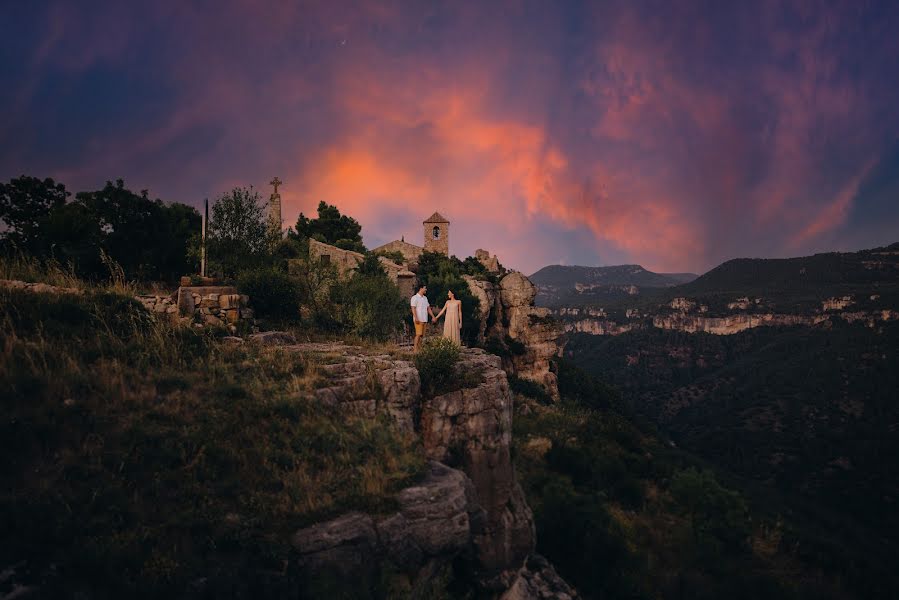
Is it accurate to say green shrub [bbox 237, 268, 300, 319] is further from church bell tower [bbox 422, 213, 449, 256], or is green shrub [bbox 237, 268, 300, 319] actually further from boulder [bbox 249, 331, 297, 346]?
church bell tower [bbox 422, 213, 449, 256]

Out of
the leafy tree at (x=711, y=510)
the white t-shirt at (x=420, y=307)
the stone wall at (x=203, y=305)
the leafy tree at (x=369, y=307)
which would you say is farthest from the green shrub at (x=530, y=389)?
the stone wall at (x=203, y=305)

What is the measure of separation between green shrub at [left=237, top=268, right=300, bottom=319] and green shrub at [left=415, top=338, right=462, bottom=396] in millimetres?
7519

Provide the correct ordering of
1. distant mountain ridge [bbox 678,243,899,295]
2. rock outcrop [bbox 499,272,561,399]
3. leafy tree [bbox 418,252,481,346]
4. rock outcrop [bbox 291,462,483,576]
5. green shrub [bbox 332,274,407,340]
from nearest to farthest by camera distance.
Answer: rock outcrop [bbox 291,462,483,576] → green shrub [bbox 332,274,407,340] → leafy tree [bbox 418,252,481,346] → rock outcrop [bbox 499,272,561,399] → distant mountain ridge [bbox 678,243,899,295]

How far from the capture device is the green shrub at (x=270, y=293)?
50.9 ft

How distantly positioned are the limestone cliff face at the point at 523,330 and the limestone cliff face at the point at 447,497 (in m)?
35.3

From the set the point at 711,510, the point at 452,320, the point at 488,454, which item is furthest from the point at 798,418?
the point at 488,454

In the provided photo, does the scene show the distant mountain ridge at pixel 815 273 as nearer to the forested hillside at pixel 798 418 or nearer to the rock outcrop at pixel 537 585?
the forested hillside at pixel 798 418

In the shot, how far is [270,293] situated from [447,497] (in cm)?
1168

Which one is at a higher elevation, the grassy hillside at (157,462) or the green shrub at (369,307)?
the green shrub at (369,307)

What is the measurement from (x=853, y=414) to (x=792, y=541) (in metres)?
79.9

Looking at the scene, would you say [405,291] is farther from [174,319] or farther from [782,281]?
[782,281]

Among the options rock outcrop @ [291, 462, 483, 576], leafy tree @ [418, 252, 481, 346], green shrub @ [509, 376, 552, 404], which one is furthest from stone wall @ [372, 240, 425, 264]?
rock outcrop @ [291, 462, 483, 576]

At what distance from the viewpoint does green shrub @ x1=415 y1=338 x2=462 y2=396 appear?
1012 centimetres

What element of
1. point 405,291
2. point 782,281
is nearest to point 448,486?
point 405,291
